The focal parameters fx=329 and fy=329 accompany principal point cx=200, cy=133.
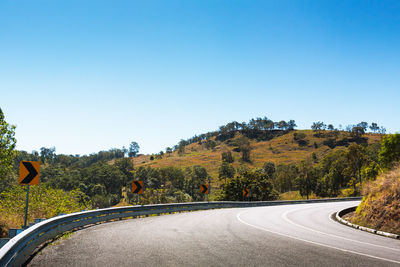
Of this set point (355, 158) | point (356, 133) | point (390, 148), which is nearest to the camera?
point (390, 148)

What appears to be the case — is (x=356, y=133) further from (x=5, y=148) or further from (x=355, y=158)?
(x=5, y=148)

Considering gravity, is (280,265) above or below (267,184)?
above

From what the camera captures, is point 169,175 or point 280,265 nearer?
point 280,265

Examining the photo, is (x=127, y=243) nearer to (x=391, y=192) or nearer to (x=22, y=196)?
(x=391, y=192)

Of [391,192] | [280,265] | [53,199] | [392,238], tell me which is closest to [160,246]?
[280,265]

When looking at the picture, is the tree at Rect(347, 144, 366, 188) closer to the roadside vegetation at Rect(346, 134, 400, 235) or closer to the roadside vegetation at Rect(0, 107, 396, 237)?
the roadside vegetation at Rect(0, 107, 396, 237)

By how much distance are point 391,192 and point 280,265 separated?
31.6 feet

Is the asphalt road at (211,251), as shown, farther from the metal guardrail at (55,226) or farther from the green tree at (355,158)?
the green tree at (355,158)

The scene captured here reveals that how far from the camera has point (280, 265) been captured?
6367 millimetres

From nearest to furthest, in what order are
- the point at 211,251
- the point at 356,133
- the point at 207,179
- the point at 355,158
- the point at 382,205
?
1. the point at 211,251
2. the point at 382,205
3. the point at 355,158
4. the point at 207,179
5. the point at 356,133

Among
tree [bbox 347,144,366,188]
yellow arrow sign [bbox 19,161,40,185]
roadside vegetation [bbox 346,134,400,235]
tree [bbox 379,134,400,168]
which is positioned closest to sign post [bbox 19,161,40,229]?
yellow arrow sign [bbox 19,161,40,185]

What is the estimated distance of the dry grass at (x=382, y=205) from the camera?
41.2 feet

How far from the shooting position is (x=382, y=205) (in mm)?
13664

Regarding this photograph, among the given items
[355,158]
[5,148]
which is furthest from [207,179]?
[5,148]
